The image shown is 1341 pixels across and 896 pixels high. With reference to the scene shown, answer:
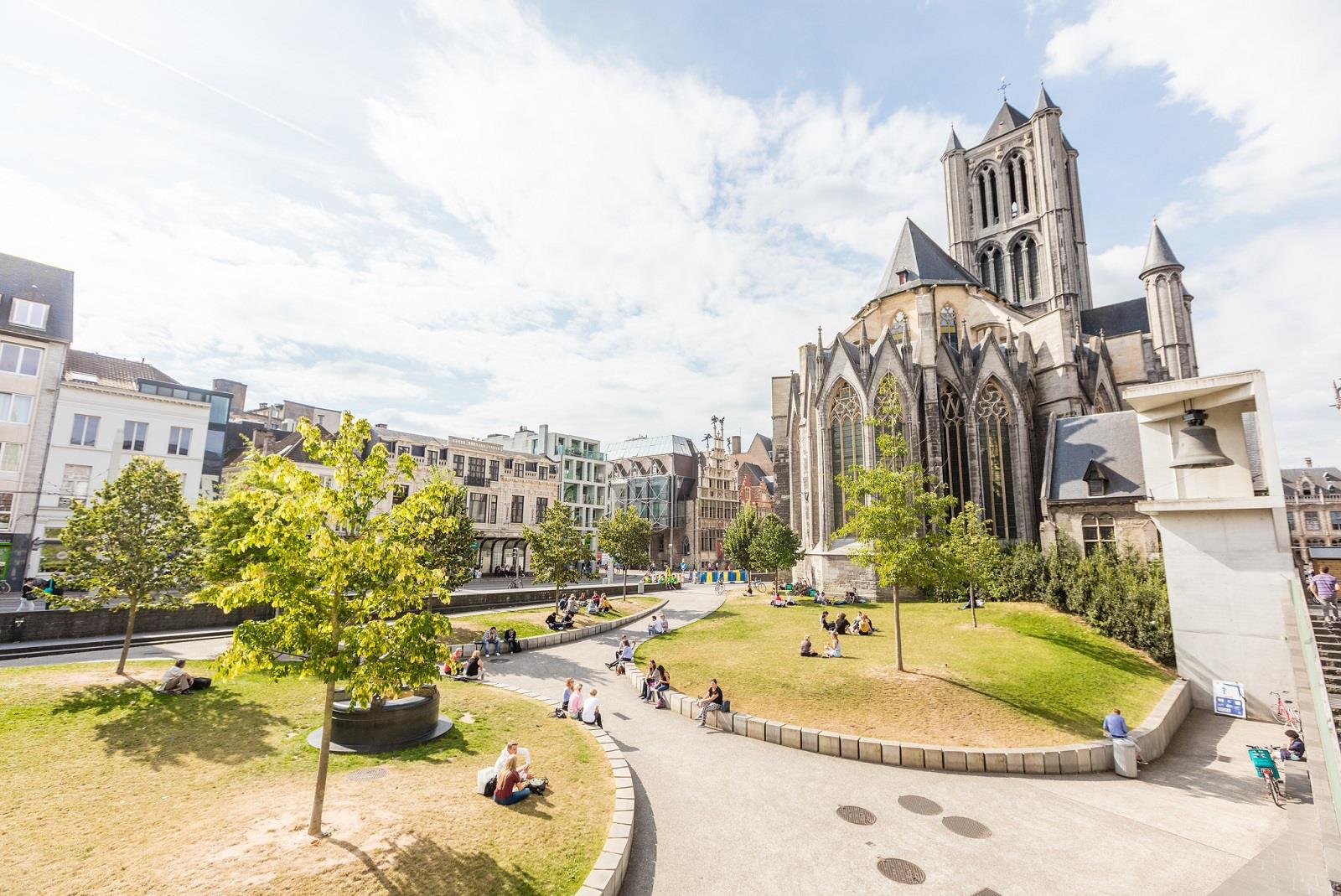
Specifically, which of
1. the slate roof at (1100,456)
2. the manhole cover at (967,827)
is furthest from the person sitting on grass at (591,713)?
the slate roof at (1100,456)

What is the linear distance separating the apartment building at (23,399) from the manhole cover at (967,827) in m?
41.5

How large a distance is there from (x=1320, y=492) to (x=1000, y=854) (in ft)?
269

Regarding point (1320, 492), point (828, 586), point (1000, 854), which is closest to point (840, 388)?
point (828, 586)

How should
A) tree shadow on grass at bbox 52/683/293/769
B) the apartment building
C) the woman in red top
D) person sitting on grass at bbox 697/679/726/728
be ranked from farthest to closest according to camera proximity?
the apartment building
person sitting on grass at bbox 697/679/726/728
tree shadow on grass at bbox 52/683/293/769
the woman in red top

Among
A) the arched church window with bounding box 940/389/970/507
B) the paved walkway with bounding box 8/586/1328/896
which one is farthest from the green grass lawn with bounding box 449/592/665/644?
the arched church window with bounding box 940/389/970/507

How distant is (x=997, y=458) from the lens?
109ft

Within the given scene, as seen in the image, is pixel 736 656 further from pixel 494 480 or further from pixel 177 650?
pixel 494 480

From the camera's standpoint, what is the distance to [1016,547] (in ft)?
88.7

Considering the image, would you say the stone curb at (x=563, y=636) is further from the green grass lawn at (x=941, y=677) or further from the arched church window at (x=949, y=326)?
the arched church window at (x=949, y=326)

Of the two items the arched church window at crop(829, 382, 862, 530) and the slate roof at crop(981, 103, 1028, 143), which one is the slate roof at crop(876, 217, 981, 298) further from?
the slate roof at crop(981, 103, 1028, 143)

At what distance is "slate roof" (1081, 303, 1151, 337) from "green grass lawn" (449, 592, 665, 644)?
50.5 metres

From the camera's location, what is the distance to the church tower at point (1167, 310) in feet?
142

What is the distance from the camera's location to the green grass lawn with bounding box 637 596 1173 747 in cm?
1254

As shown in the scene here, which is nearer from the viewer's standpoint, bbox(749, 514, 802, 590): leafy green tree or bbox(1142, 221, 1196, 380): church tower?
bbox(749, 514, 802, 590): leafy green tree
